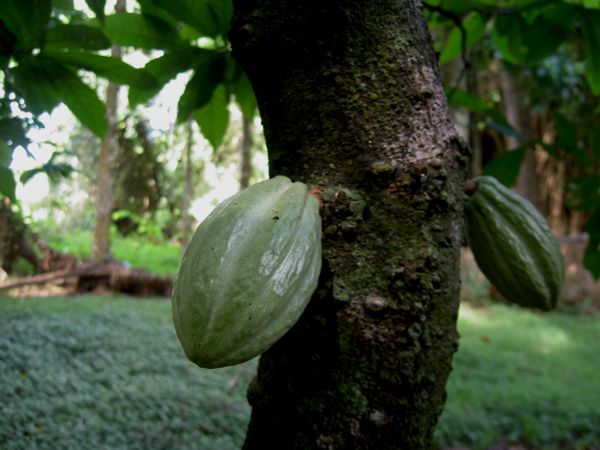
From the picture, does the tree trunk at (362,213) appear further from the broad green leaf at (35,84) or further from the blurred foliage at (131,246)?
the blurred foliage at (131,246)

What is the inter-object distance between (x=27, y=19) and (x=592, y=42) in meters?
1.18

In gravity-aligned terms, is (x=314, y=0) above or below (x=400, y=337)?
above

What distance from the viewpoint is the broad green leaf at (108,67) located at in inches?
41.0

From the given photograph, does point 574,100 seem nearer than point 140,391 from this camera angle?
No

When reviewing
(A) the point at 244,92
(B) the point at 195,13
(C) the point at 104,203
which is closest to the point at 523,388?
(A) the point at 244,92

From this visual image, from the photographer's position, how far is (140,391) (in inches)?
69.5

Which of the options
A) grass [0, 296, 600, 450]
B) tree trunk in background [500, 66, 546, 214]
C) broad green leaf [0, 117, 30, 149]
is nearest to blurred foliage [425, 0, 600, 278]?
broad green leaf [0, 117, 30, 149]

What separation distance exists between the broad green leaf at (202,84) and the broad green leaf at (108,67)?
0.11 meters

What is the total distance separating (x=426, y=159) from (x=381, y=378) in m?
0.30

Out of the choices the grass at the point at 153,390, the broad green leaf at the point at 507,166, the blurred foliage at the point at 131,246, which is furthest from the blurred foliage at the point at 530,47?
the blurred foliage at the point at 131,246

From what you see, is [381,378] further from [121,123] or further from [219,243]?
[121,123]

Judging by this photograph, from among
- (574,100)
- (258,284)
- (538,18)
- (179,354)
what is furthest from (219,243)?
(574,100)

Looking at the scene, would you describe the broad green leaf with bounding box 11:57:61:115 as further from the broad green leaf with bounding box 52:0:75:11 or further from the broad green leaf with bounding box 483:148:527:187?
the broad green leaf with bounding box 483:148:527:187

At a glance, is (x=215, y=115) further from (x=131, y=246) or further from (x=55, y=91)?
(x=131, y=246)
